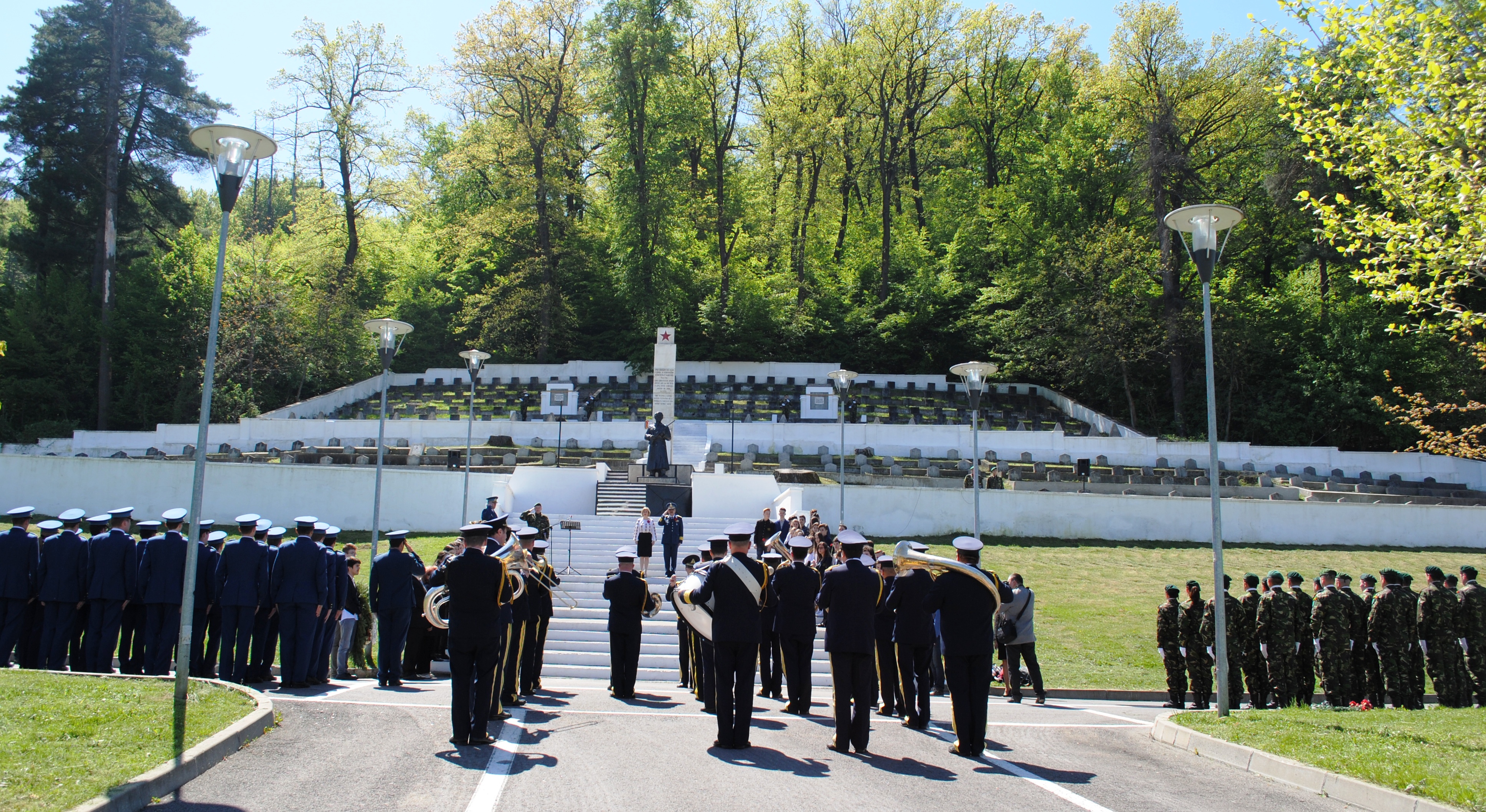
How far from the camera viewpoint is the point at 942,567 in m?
7.96

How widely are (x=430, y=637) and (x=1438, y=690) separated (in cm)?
1255

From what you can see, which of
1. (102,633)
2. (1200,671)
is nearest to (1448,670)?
(1200,671)

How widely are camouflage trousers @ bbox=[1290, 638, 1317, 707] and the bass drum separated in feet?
24.7

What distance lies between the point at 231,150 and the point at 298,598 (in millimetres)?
4724

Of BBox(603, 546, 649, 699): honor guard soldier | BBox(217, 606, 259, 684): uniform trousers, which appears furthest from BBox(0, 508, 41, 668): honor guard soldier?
BBox(603, 546, 649, 699): honor guard soldier

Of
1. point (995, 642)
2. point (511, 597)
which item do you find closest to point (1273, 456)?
point (995, 642)

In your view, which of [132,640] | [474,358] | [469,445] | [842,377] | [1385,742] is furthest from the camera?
[474,358]

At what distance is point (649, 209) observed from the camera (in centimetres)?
4622

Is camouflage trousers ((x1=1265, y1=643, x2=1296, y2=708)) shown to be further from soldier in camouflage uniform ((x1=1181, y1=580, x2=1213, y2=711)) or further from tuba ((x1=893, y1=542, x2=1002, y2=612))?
tuba ((x1=893, y1=542, x2=1002, y2=612))

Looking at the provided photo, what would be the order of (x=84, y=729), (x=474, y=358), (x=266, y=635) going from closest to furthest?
(x=84, y=729), (x=266, y=635), (x=474, y=358)

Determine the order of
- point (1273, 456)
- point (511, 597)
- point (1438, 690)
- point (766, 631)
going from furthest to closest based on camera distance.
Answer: point (1273, 456) < point (1438, 690) < point (766, 631) < point (511, 597)

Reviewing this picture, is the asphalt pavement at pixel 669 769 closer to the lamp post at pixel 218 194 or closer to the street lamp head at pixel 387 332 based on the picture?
the lamp post at pixel 218 194

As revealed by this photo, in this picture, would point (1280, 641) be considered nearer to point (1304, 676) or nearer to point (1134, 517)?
point (1304, 676)

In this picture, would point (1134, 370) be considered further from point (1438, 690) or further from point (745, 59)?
point (1438, 690)
